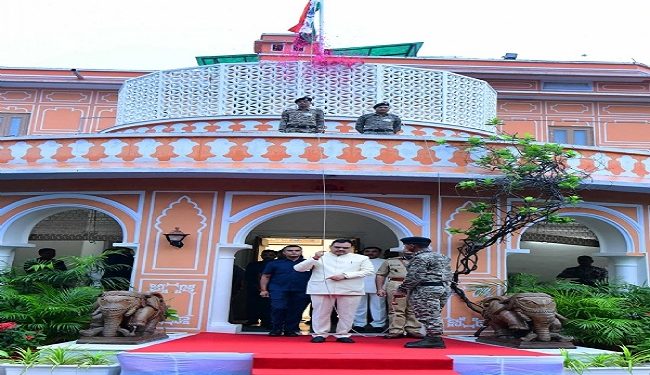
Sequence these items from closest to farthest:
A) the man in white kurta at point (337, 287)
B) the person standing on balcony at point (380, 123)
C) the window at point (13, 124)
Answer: the man in white kurta at point (337, 287) < the person standing on balcony at point (380, 123) < the window at point (13, 124)

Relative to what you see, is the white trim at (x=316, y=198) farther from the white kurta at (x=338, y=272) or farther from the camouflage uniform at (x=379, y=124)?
the white kurta at (x=338, y=272)

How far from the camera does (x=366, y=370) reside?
493cm

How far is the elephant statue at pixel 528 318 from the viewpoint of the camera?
6480 mm

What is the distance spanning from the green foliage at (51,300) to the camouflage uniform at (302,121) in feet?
11.8

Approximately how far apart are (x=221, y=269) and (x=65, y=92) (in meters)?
10.3

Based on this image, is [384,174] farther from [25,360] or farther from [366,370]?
[25,360]

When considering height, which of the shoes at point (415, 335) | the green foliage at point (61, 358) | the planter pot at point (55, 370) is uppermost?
the shoes at point (415, 335)

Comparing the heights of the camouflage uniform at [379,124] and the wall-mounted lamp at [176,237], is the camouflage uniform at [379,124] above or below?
above

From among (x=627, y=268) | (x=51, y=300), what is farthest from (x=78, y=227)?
(x=627, y=268)

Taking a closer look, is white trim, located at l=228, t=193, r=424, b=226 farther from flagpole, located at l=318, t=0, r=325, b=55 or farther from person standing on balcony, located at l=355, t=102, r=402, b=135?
flagpole, located at l=318, t=0, r=325, b=55

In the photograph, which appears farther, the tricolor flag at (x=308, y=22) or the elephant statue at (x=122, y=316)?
the tricolor flag at (x=308, y=22)

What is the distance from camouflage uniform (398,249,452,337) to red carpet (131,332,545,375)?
0.33 metres

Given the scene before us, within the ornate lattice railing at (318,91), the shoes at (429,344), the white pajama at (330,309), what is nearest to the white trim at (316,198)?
the white pajama at (330,309)

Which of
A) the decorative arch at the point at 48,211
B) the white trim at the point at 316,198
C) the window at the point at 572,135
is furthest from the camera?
the window at the point at 572,135
